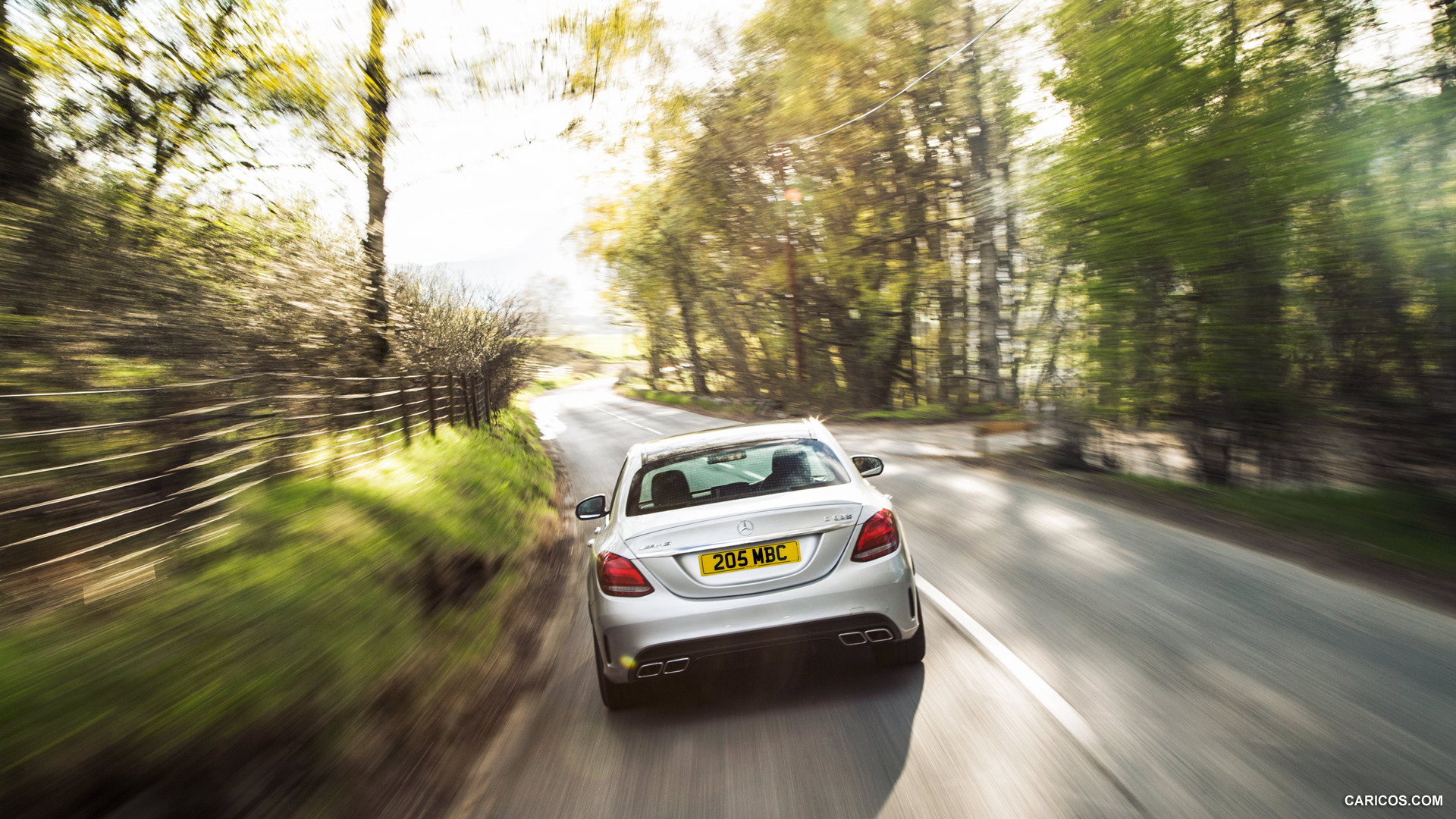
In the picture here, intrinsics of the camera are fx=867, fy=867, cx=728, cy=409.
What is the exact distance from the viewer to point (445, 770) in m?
3.89

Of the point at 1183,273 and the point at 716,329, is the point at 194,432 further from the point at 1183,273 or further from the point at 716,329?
the point at 716,329

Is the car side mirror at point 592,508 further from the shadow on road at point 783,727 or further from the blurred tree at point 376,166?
the blurred tree at point 376,166

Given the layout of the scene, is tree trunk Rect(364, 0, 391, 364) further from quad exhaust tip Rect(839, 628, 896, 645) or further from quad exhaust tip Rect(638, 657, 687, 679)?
quad exhaust tip Rect(839, 628, 896, 645)

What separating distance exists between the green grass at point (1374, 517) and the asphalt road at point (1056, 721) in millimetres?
1212

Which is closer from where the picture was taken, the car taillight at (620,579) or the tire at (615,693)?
the car taillight at (620,579)

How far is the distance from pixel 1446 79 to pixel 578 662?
8.55 m

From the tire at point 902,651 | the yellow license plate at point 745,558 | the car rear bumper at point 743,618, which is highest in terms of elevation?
the yellow license plate at point 745,558

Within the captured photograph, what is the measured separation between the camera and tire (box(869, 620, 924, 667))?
4441 mm

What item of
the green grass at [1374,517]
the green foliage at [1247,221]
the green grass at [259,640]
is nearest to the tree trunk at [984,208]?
the green foliage at [1247,221]

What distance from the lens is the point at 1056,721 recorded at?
3797 millimetres

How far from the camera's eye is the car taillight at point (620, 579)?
4.15m

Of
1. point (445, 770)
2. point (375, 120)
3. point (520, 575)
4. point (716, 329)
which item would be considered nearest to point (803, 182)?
point (716, 329)

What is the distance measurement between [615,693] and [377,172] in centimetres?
816

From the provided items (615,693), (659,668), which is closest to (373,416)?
(615,693)
